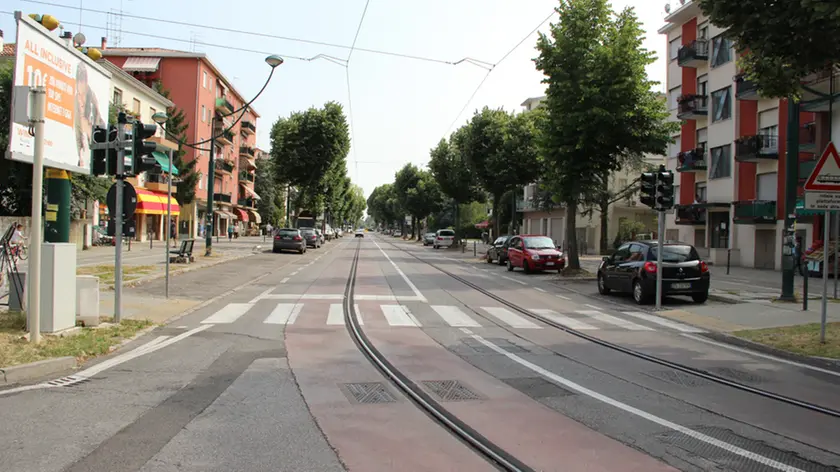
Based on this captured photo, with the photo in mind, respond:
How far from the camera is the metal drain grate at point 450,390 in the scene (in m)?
6.14

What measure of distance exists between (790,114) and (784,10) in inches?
306

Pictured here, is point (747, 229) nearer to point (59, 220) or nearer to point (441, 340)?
point (441, 340)

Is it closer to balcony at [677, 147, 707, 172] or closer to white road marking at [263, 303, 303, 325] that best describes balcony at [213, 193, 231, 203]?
balcony at [677, 147, 707, 172]

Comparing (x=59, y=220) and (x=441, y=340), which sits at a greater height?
(x=59, y=220)

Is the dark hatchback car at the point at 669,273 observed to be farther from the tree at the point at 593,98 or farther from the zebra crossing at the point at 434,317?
the tree at the point at 593,98

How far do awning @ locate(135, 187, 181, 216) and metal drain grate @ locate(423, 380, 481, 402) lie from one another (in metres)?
38.3

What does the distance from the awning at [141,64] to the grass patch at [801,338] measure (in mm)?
52690

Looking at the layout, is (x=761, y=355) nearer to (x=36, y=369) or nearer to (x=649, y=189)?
(x=649, y=189)

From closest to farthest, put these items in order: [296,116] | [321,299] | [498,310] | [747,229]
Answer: [498,310]
[321,299]
[747,229]
[296,116]

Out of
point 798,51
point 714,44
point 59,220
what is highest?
point 714,44

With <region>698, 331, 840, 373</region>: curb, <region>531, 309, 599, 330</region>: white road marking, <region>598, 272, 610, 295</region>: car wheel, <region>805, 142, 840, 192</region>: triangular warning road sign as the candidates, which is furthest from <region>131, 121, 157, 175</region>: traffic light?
<region>598, 272, 610, 295</region>: car wheel

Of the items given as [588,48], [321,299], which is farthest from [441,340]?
[588,48]

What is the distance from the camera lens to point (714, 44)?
111ft

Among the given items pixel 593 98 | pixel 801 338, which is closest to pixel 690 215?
pixel 593 98
